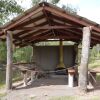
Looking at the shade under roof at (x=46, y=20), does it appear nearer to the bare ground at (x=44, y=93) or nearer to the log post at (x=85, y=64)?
the log post at (x=85, y=64)

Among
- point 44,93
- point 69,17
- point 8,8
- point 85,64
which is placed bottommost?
point 44,93

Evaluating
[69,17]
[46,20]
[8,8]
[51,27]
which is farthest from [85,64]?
[8,8]

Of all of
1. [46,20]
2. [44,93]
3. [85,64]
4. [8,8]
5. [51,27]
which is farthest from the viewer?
[8,8]

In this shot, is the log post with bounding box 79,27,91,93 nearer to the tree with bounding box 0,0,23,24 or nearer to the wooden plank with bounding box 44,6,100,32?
the wooden plank with bounding box 44,6,100,32

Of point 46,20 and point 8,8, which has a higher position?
point 8,8

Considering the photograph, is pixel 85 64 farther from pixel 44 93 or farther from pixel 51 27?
pixel 51 27

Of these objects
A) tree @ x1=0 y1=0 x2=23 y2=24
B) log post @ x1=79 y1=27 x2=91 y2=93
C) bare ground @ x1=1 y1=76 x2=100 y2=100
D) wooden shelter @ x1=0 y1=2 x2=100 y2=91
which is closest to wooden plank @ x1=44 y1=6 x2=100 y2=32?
wooden shelter @ x1=0 y1=2 x2=100 y2=91

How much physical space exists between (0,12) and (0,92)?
8886 mm

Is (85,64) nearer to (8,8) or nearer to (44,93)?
(44,93)

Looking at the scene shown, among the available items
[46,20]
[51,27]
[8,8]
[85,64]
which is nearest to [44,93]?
[85,64]

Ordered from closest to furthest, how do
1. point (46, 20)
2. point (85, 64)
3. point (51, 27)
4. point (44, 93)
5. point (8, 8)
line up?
point (44, 93)
point (85, 64)
point (51, 27)
point (46, 20)
point (8, 8)

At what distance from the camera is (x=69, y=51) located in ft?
56.1

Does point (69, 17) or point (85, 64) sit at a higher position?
point (69, 17)

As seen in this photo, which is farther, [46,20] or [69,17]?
[46,20]
